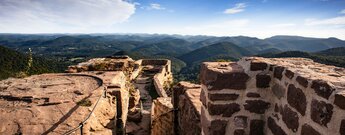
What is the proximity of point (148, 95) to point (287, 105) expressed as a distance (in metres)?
10.8

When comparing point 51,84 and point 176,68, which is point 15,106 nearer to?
point 51,84

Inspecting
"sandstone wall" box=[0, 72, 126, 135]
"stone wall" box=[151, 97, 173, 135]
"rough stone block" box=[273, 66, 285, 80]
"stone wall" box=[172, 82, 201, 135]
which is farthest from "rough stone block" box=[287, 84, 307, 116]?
"stone wall" box=[151, 97, 173, 135]

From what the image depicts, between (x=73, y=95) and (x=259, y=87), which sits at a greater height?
(x=259, y=87)

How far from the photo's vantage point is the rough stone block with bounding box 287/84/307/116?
6.49ft

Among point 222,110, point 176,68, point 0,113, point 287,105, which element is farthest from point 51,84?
point 176,68

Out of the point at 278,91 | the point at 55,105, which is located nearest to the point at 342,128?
the point at 278,91

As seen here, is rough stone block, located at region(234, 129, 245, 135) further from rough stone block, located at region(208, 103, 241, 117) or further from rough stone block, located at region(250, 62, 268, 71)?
rough stone block, located at region(250, 62, 268, 71)

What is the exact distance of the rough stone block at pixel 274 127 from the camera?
7.88 feet

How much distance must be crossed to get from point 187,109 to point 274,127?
5.78ft

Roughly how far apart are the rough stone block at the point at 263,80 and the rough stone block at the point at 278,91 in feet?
0.30

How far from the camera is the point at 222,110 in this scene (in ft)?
8.69

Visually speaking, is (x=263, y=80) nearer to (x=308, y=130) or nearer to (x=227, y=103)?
(x=227, y=103)

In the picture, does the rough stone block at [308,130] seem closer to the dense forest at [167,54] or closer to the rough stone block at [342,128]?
the rough stone block at [342,128]

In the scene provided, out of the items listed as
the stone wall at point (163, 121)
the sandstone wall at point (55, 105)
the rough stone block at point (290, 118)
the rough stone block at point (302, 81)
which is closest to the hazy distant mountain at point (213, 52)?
the stone wall at point (163, 121)
